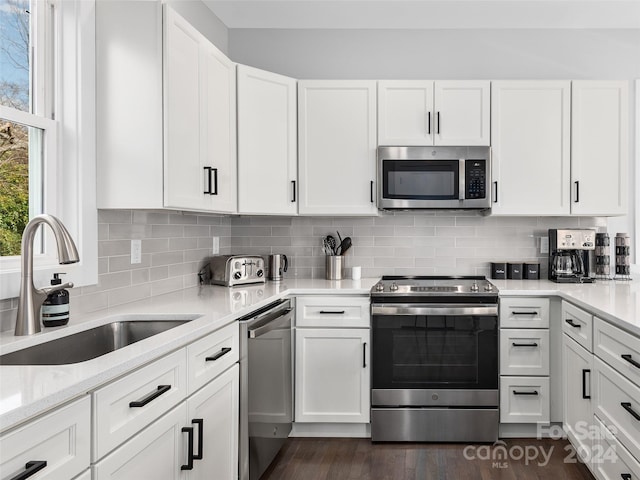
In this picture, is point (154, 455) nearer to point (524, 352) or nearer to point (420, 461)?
point (420, 461)

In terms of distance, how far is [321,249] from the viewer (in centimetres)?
391

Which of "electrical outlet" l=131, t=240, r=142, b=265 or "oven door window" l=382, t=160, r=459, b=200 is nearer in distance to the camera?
"electrical outlet" l=131, t=240, r=142, b=265

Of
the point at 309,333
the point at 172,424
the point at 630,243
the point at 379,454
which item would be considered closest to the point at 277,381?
the point at 309,333

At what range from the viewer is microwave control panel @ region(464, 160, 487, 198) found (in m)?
3.46

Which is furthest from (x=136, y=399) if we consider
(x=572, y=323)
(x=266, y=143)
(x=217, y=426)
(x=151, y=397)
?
(x=572, y=323)

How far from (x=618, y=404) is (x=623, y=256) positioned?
1733mm

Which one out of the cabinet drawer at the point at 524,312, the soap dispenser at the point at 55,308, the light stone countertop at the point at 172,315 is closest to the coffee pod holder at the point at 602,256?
the light stone countertop at the point at 172,315

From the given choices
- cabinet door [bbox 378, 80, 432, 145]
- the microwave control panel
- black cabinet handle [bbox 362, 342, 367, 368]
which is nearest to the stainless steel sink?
black cabinet handle [bbox 362, 342, 367, 368]

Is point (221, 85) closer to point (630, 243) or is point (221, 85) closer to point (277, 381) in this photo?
point (277, 381)

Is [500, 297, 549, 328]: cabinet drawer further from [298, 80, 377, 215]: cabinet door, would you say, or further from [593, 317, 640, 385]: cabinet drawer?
[298, 80, 377, 215]: cabinet door

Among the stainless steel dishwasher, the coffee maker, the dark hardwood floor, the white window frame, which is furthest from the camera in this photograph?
the coffee maker

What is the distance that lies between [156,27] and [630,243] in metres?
3.33

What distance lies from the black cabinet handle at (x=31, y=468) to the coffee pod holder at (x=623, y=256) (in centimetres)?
357

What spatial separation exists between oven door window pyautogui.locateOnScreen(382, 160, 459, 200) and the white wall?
0.79 m
